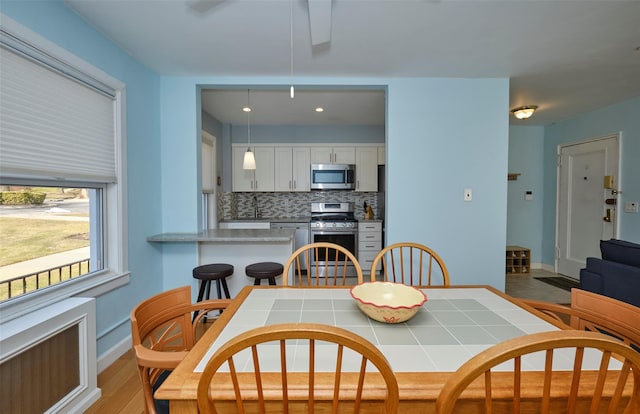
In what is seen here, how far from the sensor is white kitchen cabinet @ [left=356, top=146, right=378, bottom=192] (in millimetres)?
4594

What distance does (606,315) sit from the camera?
1.14m

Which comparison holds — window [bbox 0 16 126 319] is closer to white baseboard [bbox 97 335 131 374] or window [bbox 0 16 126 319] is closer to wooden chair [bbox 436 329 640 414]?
white baseboard [bbox 97 335 131 374]

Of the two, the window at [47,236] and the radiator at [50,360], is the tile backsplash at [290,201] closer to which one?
the window at [47,236]

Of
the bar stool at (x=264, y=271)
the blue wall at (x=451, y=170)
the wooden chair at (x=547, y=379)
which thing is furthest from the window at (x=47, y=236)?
the blue wall at (x=451, y=170)

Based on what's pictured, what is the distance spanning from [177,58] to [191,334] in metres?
2.17

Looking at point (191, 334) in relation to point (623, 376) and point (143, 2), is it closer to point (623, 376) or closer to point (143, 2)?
point (623, 376)

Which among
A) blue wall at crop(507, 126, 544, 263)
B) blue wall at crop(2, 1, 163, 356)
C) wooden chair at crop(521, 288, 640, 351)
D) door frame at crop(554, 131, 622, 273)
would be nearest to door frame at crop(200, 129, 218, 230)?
blue wall at crop(2, 1, 163, 356)

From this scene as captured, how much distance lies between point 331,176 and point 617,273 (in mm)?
3241

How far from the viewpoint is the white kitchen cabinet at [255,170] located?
14.9 ft

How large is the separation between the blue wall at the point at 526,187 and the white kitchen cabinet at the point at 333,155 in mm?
2573

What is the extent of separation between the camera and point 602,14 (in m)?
1.81

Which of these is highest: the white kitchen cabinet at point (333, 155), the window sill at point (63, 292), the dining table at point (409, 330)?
the white kitchen cabinet at point (333, 155)

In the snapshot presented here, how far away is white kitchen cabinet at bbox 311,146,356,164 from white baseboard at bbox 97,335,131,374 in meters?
3.21

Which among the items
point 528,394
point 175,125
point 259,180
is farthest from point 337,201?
point 528,394
